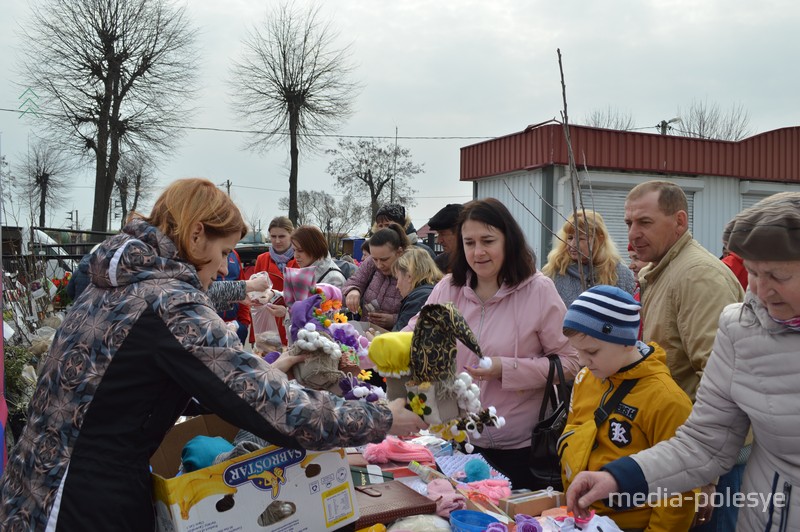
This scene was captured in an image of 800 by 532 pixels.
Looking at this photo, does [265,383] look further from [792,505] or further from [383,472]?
[792,505]

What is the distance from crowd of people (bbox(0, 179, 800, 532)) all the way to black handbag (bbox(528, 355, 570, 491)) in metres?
0.05

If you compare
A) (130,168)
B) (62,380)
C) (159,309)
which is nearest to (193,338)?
(159,309)

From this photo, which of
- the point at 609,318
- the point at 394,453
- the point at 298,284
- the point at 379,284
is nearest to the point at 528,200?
the point at 379,284

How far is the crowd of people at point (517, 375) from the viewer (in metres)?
1.40

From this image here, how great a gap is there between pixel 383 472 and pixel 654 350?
1052 millimetres

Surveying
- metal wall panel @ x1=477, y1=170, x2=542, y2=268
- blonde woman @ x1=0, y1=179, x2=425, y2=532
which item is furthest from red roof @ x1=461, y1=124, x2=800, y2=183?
blonde woman @ x1=0, y1=179, x2=425, y2=532

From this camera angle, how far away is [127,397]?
142 cm

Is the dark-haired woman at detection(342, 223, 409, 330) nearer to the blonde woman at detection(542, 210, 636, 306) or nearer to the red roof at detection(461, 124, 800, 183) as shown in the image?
the blonde woman at detection(542, 210, 636, 306)

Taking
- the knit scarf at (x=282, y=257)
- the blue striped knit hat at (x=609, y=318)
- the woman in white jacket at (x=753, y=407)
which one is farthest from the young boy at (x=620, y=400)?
the knit scarf at (x=282, y=257)

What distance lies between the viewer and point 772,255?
1.50m

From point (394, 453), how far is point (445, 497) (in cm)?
52

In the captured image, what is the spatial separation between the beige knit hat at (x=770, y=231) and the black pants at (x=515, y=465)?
138 centimetres

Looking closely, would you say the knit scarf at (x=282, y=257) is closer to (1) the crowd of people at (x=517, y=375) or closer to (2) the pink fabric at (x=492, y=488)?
(1) the crowd of people at (x=517, y=375)

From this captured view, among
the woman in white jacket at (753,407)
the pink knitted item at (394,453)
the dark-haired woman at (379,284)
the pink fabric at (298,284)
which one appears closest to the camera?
the woman in white jacket at (753,407)
